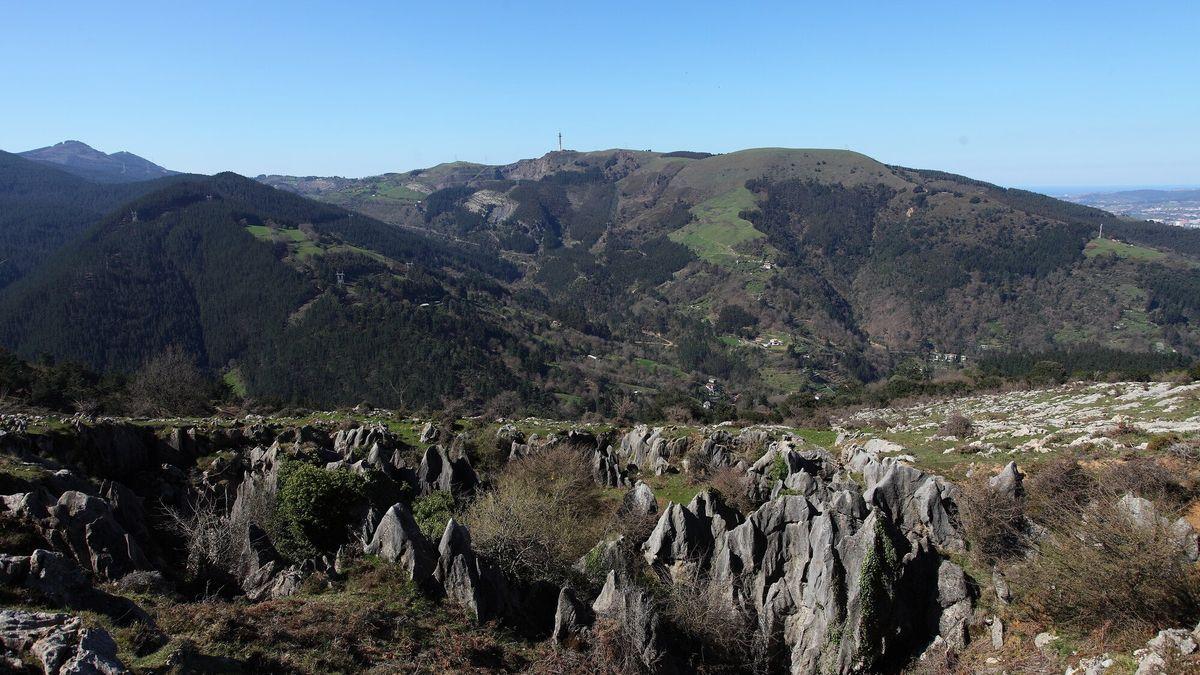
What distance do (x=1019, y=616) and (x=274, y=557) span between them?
73.7 ft

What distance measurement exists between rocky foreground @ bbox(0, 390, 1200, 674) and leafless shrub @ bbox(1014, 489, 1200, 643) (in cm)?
118

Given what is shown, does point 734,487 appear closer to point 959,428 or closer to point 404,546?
point 404,546

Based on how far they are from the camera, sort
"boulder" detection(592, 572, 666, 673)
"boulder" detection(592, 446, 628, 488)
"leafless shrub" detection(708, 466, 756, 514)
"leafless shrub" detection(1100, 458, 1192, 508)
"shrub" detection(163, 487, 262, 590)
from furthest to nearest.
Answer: "boulder" detection(592, 446, 628, 488)
"leafless shrub" detection(708, 466, 756, 514)
"leafless shrub" detection(1100, 458, 1192, 508)
"shrub" detection(163, 487, 262, 590)
"boulder" detection(592, 572, 666, 673)

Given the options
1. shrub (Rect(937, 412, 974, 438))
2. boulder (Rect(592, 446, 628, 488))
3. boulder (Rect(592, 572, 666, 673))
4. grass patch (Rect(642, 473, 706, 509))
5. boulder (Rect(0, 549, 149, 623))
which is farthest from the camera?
shrub (Rect(937, 412, 974, 438))

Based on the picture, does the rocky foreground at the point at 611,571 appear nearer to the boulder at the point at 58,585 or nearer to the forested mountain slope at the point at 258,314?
the boulder at the point at 58,585

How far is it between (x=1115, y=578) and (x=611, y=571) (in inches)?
506

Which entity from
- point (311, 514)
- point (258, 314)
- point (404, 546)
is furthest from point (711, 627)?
point (258, 314)

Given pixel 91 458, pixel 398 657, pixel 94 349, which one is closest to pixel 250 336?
pixel 94 349

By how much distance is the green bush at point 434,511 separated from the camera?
22.6m

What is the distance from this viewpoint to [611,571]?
60.1 feet

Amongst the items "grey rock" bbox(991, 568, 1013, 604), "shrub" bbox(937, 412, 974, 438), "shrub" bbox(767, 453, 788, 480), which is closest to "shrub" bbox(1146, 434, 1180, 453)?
"shrub" bbox(937, 412, 974, 438)

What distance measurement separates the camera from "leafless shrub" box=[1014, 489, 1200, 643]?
45.4ft

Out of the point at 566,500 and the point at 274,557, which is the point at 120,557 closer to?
the point at 274,557

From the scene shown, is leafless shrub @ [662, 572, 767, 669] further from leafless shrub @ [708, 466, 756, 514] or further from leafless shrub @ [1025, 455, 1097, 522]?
leafless shrub @ [1025, 455, 1097, 522]
